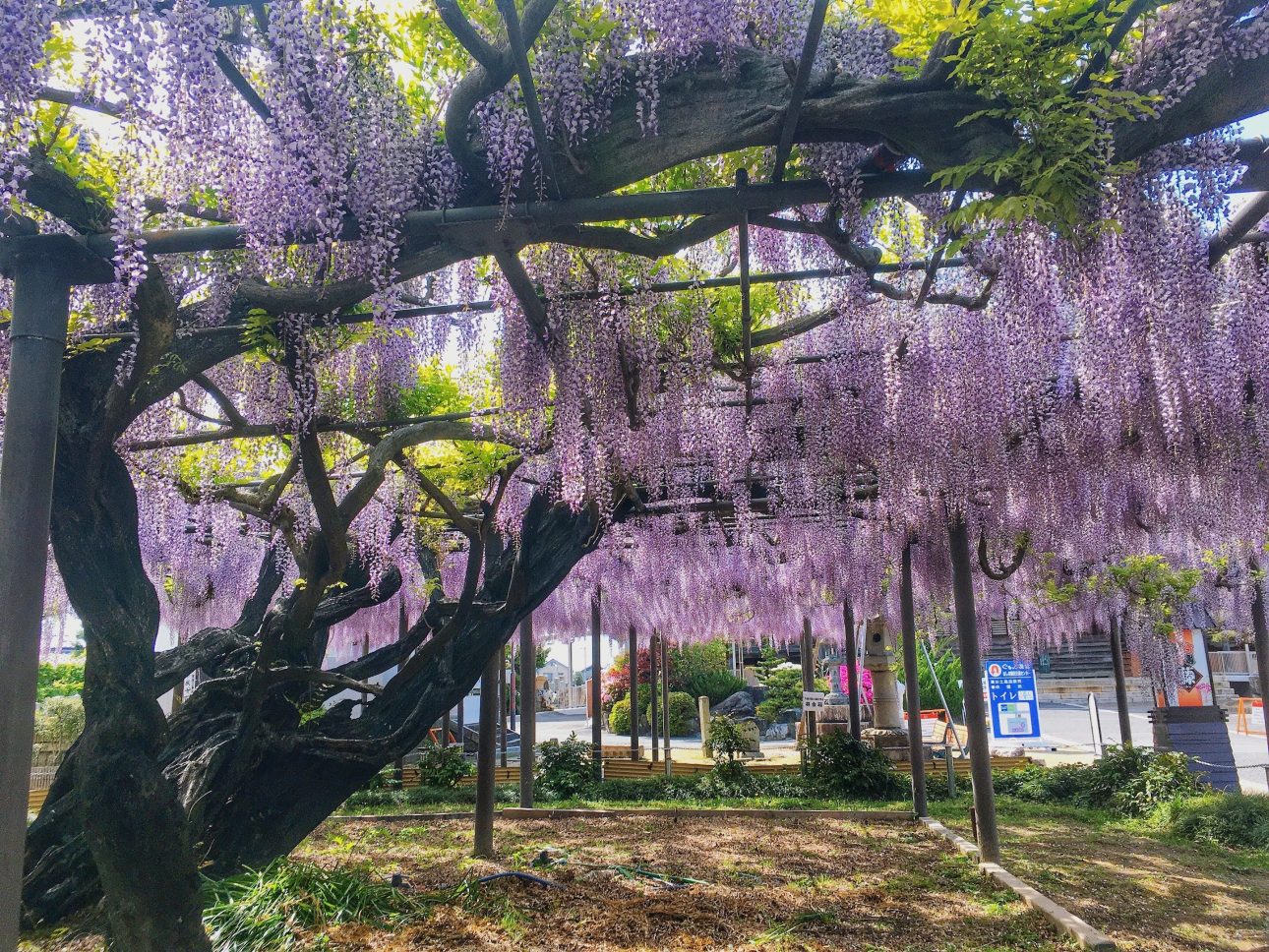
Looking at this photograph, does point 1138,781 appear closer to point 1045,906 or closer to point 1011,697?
point 1011,697

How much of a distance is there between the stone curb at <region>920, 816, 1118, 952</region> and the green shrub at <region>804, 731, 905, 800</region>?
3291mm

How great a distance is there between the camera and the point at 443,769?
36.1 feet

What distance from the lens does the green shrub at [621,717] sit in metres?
20.7

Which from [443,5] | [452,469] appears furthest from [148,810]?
[452,469]

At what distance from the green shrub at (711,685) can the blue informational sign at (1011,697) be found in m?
11.2

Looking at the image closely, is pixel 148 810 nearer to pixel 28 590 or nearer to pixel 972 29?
pixel 28 590

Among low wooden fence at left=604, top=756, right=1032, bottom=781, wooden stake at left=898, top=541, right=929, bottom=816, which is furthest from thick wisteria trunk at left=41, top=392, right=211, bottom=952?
low wooden fence at left=604, top=756, right=1032, bottom=781

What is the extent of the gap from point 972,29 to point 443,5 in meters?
1.56

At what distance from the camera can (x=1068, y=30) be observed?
8.71 ft

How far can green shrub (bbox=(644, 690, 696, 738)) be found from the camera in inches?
779

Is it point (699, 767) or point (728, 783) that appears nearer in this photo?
point (728, 783)

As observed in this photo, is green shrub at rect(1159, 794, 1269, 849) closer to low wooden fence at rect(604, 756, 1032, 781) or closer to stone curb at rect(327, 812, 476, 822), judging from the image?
low wooden fence at rect(604, 756, 1032, 781)

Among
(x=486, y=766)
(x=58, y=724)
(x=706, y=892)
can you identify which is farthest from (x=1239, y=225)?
(x=58, y=724)

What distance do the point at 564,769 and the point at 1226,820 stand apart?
23.7 ft
